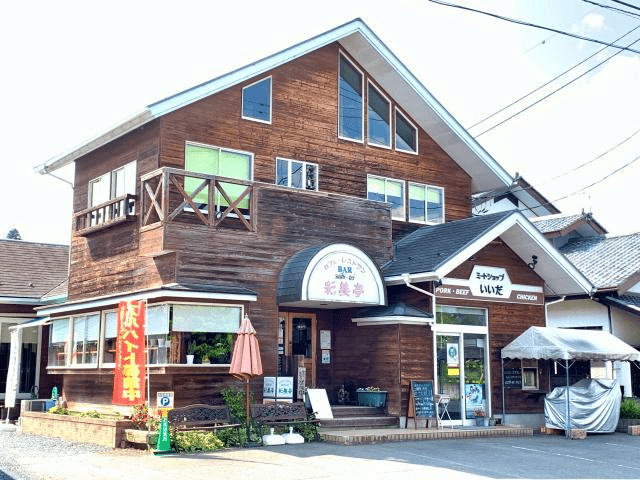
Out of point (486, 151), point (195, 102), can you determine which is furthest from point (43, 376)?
point (486, 151)

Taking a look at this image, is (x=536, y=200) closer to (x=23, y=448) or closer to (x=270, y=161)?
(x=270, y=161)

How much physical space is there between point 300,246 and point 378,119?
5.54 metres

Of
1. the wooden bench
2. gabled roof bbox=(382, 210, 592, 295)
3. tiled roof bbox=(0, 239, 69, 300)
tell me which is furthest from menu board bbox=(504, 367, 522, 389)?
tiled roof bbox=(0, 239, 69, 300)

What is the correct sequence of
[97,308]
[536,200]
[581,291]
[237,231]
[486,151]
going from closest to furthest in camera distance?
[237,231] → [97,308] → [581,291] → [486,151] → [536,200]

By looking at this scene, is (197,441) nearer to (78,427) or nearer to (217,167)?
(78,427)

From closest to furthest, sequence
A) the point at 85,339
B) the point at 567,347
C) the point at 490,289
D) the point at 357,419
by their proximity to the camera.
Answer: the point at 357,419 → the point at 567,347 → the point at 85,339 → the point at 490,289

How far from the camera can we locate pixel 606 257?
25516mm

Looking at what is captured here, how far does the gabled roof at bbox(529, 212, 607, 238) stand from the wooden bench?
16.5m

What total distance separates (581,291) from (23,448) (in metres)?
14.1

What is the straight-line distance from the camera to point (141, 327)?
1576cm

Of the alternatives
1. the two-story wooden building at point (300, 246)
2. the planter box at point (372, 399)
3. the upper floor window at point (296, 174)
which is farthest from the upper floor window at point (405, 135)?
the planter box at point (372, 399)

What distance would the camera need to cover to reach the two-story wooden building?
1659 centimetres

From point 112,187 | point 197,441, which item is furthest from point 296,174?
point 197,441

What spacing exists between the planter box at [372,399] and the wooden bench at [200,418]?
12.8 ft
